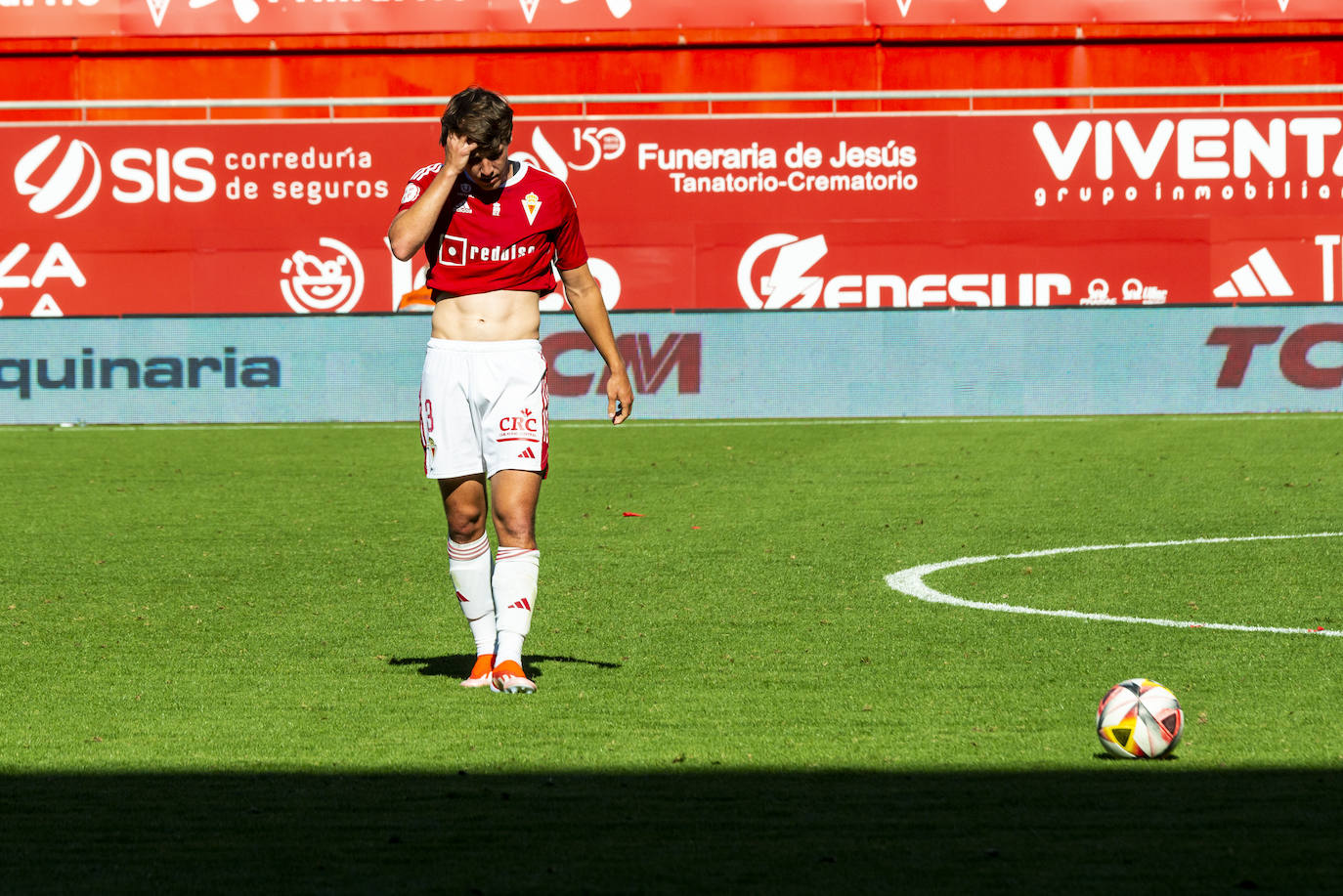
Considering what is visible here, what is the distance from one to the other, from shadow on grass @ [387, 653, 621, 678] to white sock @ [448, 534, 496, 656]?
6.2 inches

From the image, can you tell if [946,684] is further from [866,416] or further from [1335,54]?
[1335,54]

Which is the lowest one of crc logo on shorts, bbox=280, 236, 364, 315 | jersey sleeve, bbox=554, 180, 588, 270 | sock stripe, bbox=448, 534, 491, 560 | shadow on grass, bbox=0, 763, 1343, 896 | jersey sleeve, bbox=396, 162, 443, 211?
shadow on grass, bbox=0, 763, 1343, 896

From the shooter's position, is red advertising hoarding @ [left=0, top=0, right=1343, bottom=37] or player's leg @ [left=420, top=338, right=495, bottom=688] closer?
player's leg @ [left=420, top=338, right=495, bottom=688]

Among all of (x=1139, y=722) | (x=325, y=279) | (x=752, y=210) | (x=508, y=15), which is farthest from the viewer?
(x=508, y=15)

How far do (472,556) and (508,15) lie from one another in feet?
84.2

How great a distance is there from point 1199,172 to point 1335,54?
5176mm

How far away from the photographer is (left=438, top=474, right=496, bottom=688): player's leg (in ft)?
20.3


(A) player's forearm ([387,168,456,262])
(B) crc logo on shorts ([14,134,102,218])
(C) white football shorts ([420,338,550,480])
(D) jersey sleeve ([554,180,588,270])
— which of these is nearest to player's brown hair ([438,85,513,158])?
(A) player's forearm ([387,168,456,262])

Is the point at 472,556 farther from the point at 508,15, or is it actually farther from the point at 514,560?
the point at 508,15

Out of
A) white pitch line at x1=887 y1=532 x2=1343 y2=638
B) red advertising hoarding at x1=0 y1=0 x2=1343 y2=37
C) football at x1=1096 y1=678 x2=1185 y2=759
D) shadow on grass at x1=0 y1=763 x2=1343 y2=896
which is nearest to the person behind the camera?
shadow on grass at x1=0 y1=763 x2=1343 y2=896

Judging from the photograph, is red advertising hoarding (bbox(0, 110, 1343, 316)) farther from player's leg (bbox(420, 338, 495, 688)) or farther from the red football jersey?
the red football jersey

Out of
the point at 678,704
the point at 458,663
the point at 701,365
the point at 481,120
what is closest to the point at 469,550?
the point at 458,663

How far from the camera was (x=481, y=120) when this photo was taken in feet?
19.0

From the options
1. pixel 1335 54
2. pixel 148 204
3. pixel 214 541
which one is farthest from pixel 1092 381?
pixel 214 541
